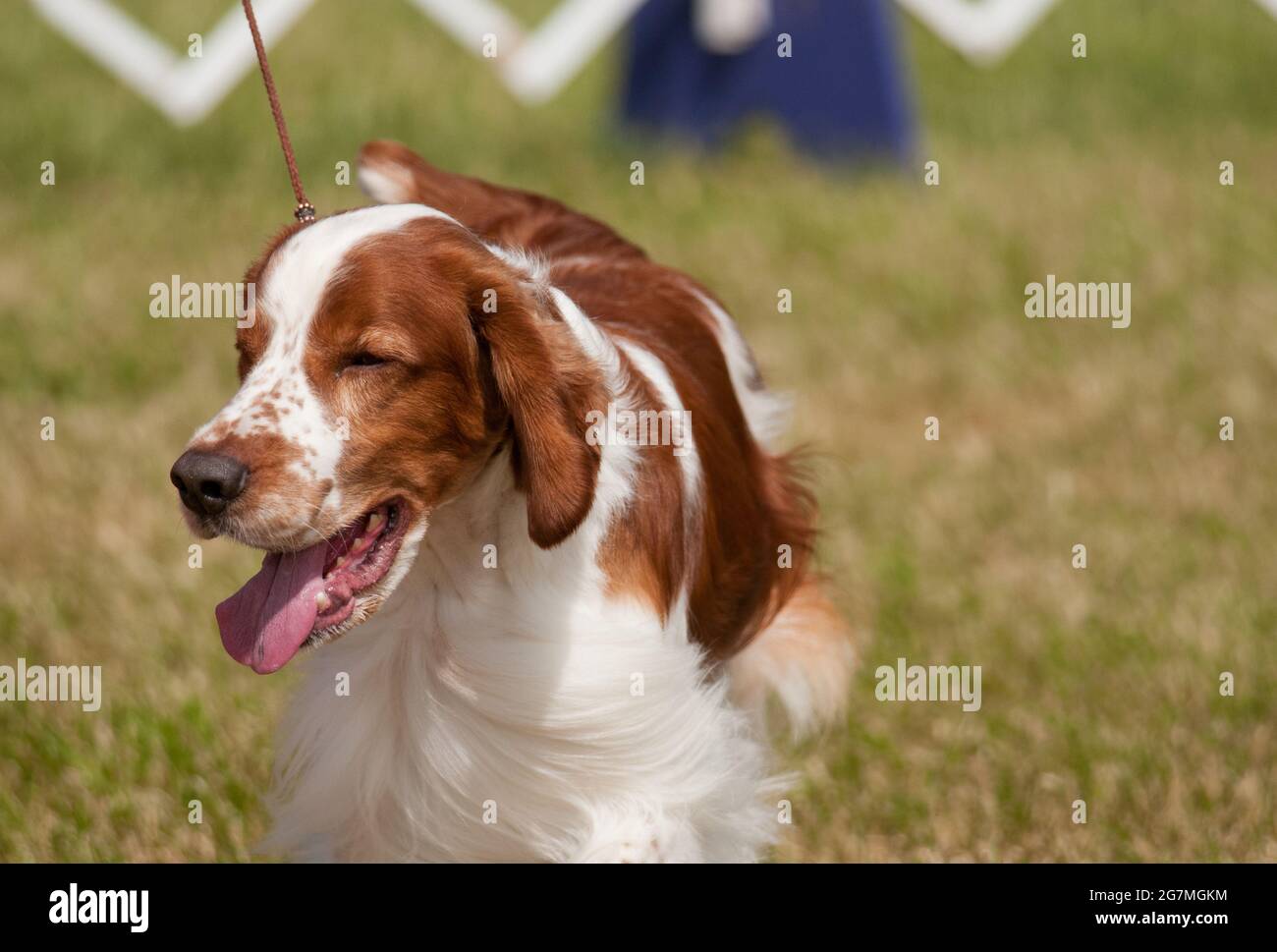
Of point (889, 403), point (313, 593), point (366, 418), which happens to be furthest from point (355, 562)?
point (889, 403)

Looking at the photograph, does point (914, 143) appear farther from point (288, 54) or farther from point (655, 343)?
point (655, 343)

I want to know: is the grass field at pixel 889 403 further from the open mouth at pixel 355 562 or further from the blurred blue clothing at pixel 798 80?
the open mouth at pixel 355 562

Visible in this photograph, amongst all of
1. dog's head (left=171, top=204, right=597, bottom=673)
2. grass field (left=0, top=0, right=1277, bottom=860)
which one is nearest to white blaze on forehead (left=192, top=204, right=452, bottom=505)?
dog's head (left=171, top=204, right=597, bottom=673)

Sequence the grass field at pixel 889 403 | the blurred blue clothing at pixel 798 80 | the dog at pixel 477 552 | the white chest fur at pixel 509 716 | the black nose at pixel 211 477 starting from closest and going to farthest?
1. the black nose at pixel 211 477
2. the dog at pixel 477 552
3. the white chest fur at pixel 509 716
4. the grass field at pixel 889 403
5. the blurred blue clothing at pixel 798 80

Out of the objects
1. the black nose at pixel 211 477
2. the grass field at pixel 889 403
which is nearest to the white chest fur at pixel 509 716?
the black nose at pixel 211 477

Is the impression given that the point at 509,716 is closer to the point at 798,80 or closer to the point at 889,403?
the point at 889,403

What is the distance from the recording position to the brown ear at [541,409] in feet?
9.93

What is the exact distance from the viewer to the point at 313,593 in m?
2.99

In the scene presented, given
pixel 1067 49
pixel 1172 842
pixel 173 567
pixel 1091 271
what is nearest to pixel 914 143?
pixel 1091 271

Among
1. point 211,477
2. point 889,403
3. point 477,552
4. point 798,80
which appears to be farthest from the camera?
point 798,80

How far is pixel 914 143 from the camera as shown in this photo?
29.8 feet

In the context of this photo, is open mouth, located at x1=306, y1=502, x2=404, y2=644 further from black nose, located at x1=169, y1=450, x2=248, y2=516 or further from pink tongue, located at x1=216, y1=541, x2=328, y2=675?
black nose, located at x1=169, y1=450, x2=248, y2=516

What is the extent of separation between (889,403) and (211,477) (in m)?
4.28

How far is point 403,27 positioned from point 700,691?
31.5 feet
